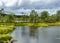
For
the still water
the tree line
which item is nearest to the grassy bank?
the still water

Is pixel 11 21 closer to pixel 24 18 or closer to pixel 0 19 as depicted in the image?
pixel 0 19

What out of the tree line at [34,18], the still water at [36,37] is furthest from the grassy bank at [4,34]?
the tree line at [34,18]

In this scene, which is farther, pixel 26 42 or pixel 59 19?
pixel 59 19

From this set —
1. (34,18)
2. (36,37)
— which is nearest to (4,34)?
(36,37)

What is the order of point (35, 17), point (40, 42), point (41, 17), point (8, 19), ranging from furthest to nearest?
point (41, 17) → point (35, 17) → point (8, 19) → point (40, 42)

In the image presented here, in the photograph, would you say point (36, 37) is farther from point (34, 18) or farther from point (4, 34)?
point (34, 18)

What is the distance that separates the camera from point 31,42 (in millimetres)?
38281

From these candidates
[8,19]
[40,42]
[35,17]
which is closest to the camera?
[40,42]

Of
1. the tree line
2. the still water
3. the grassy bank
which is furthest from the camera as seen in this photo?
the tree line

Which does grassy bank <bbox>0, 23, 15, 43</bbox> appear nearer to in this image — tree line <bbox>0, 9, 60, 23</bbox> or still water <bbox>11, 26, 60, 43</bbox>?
still water <bbox>11, 26, 60, 43</bbox>

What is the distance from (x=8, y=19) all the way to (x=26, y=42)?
75139 millimetres

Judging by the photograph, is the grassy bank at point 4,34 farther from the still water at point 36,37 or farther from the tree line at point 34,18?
the tree line at point 34,18

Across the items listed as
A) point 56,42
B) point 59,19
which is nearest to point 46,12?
point 59,19

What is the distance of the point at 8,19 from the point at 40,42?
75.7 meters
